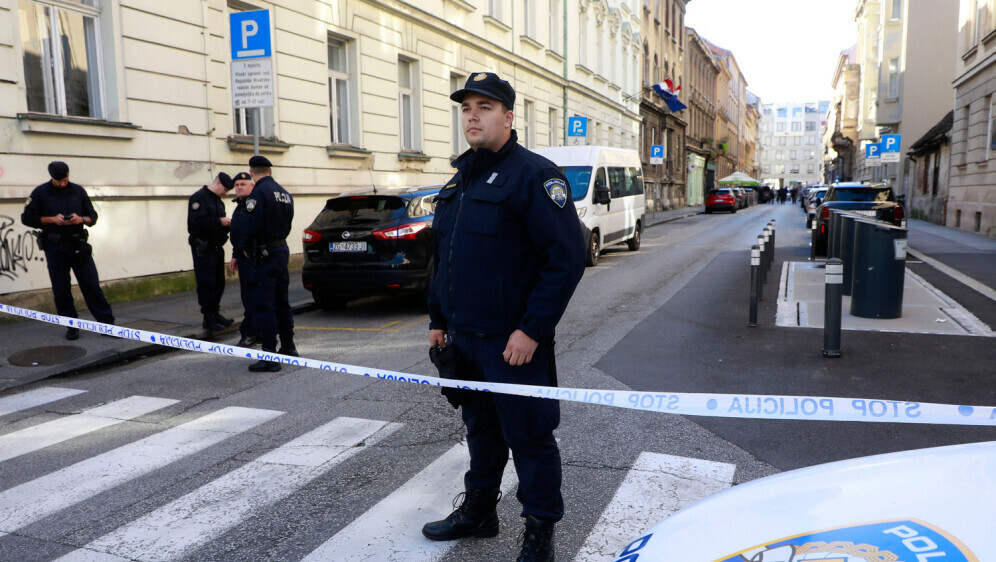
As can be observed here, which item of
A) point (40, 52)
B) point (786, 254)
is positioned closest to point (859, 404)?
point (40, 52)

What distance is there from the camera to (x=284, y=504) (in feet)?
12.1

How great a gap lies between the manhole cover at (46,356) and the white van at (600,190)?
27.5ft

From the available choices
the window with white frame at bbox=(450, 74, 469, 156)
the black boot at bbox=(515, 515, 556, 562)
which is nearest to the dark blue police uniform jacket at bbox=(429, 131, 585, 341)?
the black boot at bbox=(515, 515, 556, 562)

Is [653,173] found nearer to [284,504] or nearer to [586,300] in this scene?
[586,300]

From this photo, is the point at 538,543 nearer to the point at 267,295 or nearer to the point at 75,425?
the point at 75,425

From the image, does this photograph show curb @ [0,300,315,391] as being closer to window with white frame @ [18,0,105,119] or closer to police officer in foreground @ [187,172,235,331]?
police officer in foreground @ [187,172,235,331]

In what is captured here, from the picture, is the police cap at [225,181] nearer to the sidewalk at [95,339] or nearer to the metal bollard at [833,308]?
the sidewalk at [95,339]

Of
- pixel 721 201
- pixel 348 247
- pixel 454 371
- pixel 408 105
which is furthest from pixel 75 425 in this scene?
pixel 721 201

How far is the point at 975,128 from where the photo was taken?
22.4 meters

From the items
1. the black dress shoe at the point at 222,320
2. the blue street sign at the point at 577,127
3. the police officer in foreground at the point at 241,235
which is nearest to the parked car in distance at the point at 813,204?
the blue street sign at the point at 577,127

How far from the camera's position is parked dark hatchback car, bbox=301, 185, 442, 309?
354 inches

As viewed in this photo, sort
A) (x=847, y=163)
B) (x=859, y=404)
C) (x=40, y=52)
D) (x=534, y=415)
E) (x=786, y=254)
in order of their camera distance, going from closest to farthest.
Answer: (x=859, y=404) < (x=534, y=415) < (x=40, y=52) < (x=786, y=254) < (x=847, y=163)

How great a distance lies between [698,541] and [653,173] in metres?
44.4

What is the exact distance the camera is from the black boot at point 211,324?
8.35 metres
